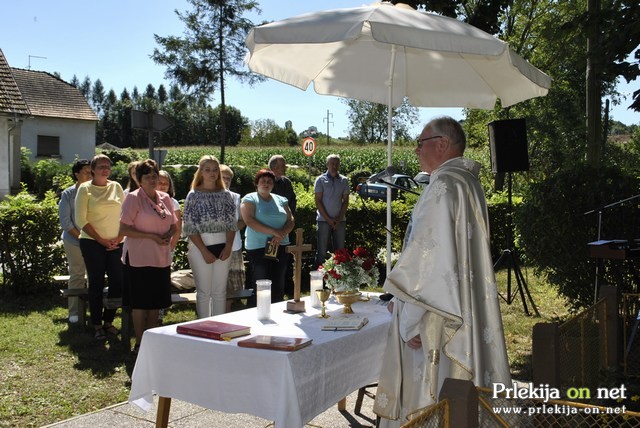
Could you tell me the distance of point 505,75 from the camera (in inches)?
219

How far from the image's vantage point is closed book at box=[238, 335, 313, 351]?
11.2 ft

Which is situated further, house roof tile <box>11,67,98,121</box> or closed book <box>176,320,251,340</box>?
house roof tile <box>11,67,98,121</box>

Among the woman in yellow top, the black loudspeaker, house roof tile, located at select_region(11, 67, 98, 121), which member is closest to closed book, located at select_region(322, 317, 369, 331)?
the woman in yellow top

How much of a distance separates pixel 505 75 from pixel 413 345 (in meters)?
3.05

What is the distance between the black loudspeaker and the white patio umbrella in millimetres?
3042

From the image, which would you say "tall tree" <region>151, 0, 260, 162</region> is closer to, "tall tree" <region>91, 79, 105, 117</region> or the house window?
the house window

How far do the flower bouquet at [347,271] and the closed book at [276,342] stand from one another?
911 mm

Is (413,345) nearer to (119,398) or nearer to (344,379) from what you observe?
(344,379)

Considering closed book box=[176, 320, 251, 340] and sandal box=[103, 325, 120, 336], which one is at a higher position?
closed book box=[176, 320, 251, 340]

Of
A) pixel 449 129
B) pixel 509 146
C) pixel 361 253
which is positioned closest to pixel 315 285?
pixel 361 253

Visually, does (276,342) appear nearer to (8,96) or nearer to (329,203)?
(329,203)

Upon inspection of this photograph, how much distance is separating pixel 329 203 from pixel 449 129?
688cm

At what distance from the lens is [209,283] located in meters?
6.80

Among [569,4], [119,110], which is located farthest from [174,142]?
[569,4]
